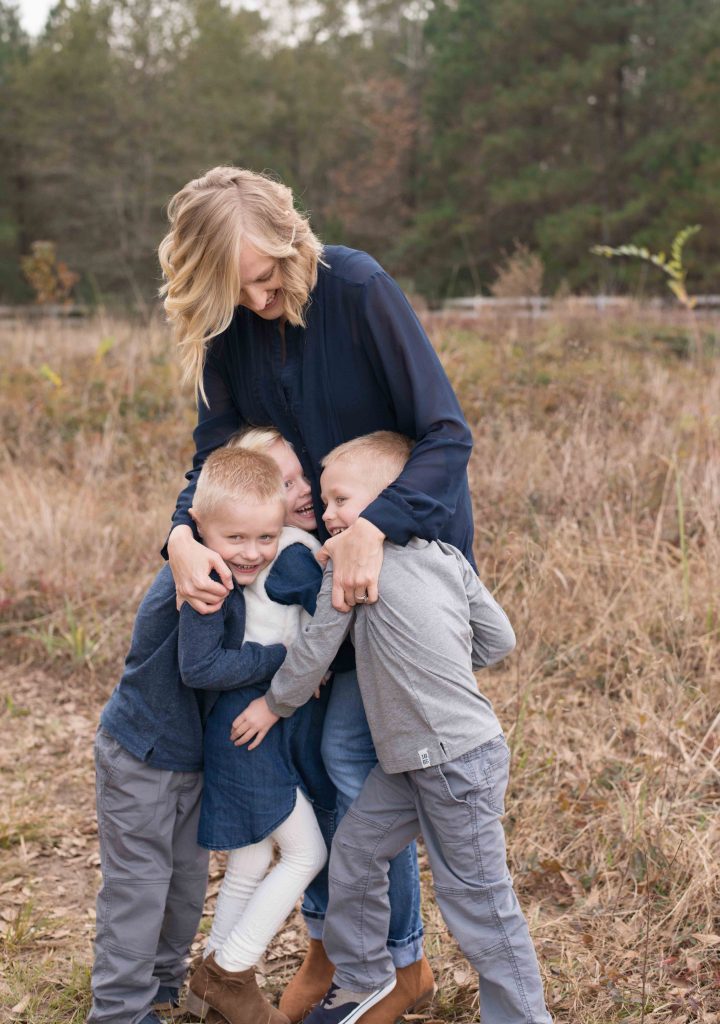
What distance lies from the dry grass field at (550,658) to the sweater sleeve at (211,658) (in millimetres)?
1100

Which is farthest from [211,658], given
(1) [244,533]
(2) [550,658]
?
(2) [550,658]

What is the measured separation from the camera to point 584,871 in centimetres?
341

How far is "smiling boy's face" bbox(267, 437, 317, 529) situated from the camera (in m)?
2.59

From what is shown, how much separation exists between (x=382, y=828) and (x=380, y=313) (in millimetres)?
1209

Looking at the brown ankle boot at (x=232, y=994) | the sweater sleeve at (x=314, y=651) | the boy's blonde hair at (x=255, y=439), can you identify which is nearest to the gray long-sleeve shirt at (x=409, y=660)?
the sweater sleeve at (x=314, y=651)

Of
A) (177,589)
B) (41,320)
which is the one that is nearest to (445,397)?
(177,589)

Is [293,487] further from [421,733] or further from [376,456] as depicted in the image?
[421,733]

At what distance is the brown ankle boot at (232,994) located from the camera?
2.63 metres

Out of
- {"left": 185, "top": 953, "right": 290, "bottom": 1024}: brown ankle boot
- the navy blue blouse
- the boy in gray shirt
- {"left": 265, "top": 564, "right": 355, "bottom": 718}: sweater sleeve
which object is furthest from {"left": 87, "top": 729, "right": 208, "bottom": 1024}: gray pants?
the navy blue blouse

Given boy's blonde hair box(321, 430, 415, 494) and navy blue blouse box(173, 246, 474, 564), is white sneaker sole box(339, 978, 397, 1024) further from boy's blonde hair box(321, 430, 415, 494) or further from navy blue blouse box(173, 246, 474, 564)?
boy's blonde hair box(321, 430, 415, 494)

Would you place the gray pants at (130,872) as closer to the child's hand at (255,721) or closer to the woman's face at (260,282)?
the child's hand at (255,721)

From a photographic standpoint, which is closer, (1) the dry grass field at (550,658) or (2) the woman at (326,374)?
(2) the woman at (326,374)

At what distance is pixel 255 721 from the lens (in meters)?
2.49

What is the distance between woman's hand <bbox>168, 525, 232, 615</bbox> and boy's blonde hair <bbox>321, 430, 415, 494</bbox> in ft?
1.14
